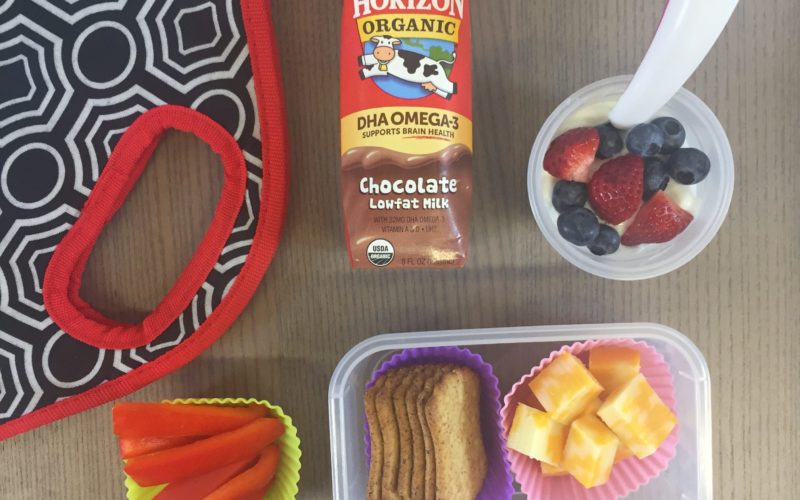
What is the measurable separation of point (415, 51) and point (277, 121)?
21 centimetres

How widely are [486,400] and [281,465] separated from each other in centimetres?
28

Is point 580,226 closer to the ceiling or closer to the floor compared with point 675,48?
closer to the floor

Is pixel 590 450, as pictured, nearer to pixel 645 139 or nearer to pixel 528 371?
pixel 528 371

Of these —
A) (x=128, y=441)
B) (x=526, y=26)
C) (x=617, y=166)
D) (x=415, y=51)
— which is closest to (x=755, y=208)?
(x=617, y=166)

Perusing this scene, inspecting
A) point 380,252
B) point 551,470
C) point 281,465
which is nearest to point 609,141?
point 380,252

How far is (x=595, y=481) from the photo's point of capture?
67 cm

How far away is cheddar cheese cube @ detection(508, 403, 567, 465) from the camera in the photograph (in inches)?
26.8

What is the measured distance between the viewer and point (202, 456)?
696 mm

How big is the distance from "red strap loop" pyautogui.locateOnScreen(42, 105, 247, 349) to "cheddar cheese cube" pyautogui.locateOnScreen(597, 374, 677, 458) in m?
0.52

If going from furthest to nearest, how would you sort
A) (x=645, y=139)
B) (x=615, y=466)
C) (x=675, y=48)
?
(x=615, y=466) → (x=645, y=139) → (x=675, y=48)

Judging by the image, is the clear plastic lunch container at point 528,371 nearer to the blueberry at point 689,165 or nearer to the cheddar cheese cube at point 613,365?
the cheddar cheese cube at point 613,365

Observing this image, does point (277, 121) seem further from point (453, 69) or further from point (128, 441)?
point (128, 441)

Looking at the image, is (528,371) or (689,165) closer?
(689,165)

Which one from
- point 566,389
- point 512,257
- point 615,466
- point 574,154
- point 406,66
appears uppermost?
point 406,66
